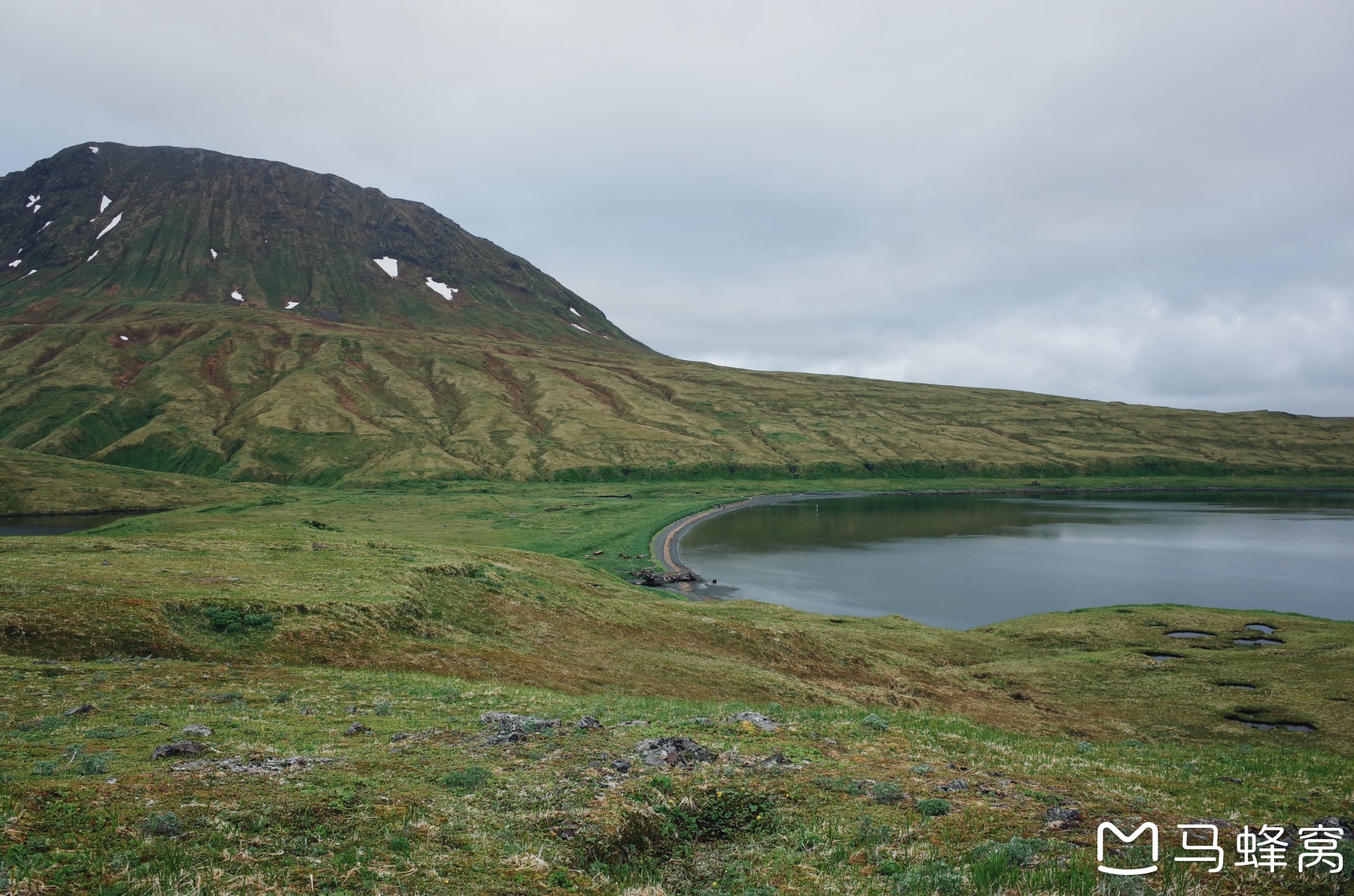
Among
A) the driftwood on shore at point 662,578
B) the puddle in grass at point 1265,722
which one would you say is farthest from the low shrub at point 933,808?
the driftwood on shore at point 662,578

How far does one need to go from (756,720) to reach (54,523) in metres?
155

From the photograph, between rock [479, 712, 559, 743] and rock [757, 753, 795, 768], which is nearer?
rock [757, 753, 795, 768]

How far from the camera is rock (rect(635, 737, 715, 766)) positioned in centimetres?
1544

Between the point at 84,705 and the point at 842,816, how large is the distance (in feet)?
63.9

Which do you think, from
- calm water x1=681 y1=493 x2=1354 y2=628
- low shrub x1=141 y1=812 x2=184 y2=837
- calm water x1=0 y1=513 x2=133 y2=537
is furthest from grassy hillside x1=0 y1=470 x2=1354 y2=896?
calm water x1=0 y1=513 x2=133 y2=537

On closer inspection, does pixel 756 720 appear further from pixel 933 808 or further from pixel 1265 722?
pixel 1265 722

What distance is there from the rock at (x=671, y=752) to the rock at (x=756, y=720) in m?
3.75

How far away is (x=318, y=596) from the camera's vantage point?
104 ft

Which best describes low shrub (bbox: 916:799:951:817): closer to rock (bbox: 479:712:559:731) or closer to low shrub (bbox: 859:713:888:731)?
low shrub (bbox: 859:713:888:731)

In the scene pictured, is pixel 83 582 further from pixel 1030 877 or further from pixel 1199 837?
pixel 1199 837

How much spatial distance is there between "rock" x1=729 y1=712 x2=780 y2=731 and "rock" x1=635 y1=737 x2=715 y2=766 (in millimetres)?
3749

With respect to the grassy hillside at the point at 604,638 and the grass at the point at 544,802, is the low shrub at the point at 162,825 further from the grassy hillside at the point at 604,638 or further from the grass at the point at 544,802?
the grassy hillside at the point at 604,638

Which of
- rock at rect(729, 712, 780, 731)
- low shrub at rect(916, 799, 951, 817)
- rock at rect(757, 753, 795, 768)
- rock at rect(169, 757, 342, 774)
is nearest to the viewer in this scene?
low shrub at rect(916, 799, 951, 817)

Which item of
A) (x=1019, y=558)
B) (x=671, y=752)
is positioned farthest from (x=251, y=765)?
(x=1019, y=558)
